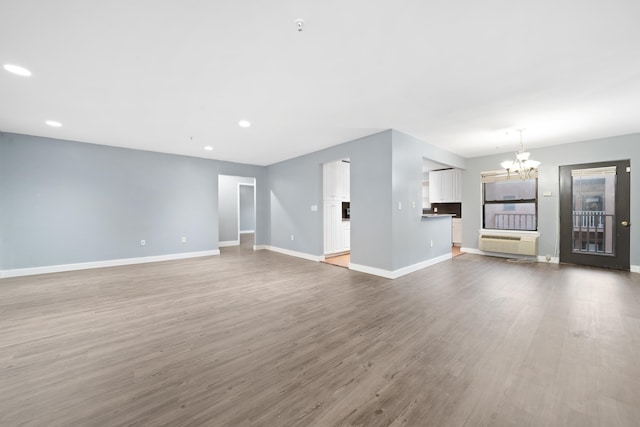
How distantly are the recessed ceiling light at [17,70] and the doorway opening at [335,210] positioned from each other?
15.2ft

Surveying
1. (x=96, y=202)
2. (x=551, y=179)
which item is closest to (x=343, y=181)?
(x=551, y=179)

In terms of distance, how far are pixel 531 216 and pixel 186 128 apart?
8.65 meters

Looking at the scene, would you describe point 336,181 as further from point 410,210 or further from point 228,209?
point 228,209

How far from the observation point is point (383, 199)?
443 centimetres

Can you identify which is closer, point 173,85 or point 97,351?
point 97,351

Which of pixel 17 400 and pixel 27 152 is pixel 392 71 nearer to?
pixel 17 400

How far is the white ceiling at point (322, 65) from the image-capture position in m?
1.78

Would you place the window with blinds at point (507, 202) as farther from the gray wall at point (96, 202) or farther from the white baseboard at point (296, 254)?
the gray wall at point (96, 202)

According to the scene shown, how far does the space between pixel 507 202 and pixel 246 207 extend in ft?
30.2

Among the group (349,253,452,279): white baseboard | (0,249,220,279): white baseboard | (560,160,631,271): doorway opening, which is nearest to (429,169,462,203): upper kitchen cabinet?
(560,160,631,271): doorway opening

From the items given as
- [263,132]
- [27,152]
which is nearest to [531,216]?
[263,132]

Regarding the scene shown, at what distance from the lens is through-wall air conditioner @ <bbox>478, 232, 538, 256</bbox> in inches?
223

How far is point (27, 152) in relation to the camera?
4629 mm

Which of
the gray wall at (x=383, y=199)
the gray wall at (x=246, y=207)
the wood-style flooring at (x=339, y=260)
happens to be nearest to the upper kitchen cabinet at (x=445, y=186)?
the gray wall at (x=383, y=199)
